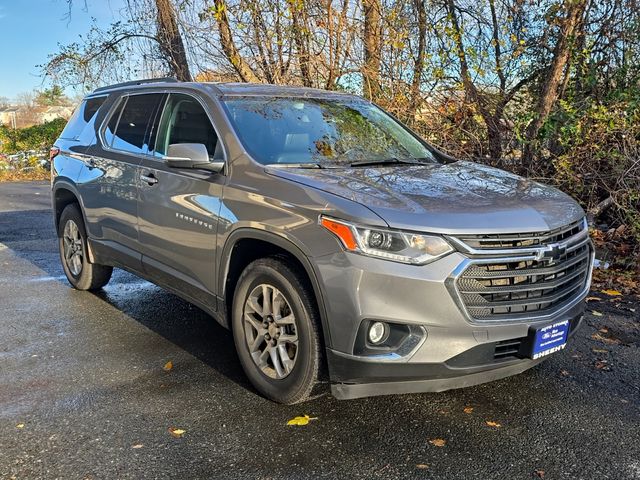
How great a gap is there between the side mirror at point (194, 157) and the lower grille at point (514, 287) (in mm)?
1756

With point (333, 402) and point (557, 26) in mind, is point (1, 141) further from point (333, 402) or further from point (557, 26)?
point (333, 402)

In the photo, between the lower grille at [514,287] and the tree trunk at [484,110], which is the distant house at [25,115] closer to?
the tree trunk at [484,110]

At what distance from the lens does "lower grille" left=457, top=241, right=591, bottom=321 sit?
9.44 feet

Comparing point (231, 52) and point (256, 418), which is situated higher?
point (231, 52)

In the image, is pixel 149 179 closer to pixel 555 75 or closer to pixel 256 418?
pixel 256 418

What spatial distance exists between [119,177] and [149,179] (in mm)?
548

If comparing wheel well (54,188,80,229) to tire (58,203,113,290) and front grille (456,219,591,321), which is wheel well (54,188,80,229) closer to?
tire (58,203,113,290)

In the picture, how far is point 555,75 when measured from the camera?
8.34 metres

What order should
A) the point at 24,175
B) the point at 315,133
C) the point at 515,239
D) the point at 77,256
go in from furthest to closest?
1. the point at 24,175
2. the point at 77,256
3. the point at 315,133
4. the point at 515,239

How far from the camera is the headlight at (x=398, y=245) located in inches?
111

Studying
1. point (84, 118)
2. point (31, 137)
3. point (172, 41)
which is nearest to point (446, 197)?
point (84, 118)

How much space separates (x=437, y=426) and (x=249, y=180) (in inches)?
69.6

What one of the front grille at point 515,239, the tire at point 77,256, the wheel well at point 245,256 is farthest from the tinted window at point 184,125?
the front grille at point 515,239

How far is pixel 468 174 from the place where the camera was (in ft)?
12.7
